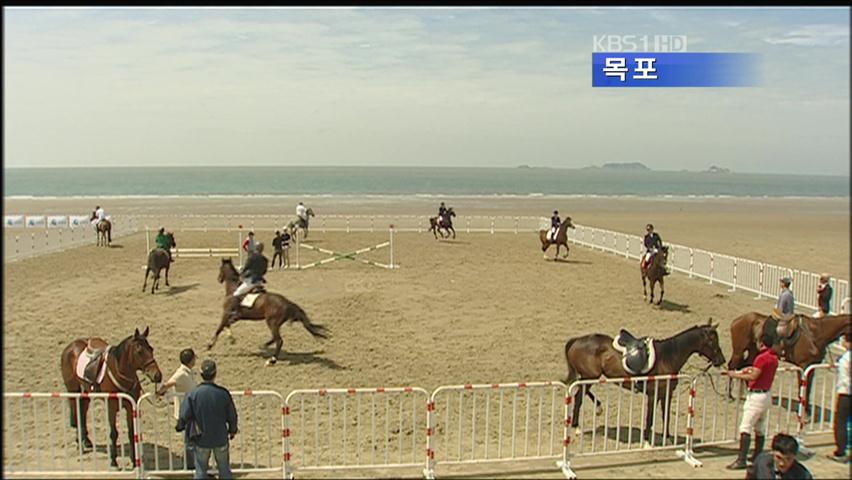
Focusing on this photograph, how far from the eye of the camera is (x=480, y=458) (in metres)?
8.20

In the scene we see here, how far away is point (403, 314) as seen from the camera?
53.7ft

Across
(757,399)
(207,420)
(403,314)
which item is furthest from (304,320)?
(757,399)

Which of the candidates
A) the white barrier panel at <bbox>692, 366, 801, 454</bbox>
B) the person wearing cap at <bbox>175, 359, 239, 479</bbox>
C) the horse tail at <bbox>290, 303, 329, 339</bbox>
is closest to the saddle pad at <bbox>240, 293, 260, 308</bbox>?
the horse tail at <bbox>290, 303, 329, 339</bbox>

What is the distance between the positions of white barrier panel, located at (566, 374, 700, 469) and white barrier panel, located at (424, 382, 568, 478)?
308mm

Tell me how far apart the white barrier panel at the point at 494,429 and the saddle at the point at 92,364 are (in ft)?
13.9

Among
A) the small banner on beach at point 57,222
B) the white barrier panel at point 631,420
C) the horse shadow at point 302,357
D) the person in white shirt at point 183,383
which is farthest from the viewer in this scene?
the small banner on beach at point 57,222

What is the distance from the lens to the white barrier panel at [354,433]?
768cm

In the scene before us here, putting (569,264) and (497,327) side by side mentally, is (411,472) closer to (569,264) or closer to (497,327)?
(497,327)

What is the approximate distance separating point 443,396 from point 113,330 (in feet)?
28.4

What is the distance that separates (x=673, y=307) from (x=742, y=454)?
33.4ft

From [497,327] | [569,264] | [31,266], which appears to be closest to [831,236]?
[569,264]

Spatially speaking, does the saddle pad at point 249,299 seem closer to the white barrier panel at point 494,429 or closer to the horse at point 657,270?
the white barrier panel at point 494,429

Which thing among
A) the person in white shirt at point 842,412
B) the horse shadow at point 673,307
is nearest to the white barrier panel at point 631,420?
the person in white shirt at point 842,412

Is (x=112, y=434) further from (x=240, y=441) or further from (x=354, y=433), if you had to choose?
(x=354, y=433)
